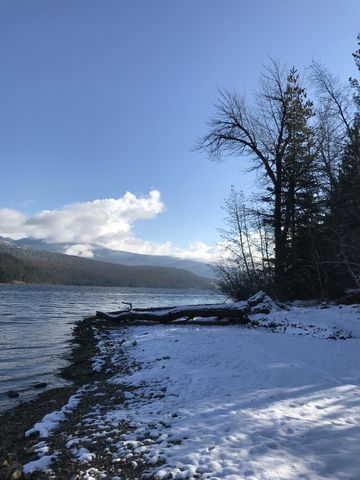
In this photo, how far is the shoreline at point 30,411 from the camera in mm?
6738

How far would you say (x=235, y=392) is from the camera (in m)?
9.21

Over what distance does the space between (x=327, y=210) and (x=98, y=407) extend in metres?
23.6

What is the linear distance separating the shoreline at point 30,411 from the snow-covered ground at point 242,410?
787 mm

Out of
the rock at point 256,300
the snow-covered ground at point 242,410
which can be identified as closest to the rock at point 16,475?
the snow-covered ground at point 242,410

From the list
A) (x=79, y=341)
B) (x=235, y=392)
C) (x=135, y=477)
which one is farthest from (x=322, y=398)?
(x=79, y=341)

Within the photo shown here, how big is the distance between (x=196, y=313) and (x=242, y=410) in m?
17.3

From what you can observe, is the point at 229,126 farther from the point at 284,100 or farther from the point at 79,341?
the point at 79,341

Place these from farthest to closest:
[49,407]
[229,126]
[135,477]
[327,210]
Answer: [229,126] → [327,210] → [49,407] → [135,477]

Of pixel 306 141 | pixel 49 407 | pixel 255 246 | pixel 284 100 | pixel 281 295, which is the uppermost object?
pixel 284 100

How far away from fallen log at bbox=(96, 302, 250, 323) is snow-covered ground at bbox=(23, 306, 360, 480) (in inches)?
301

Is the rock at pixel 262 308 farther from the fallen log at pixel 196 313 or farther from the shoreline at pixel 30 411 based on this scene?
the shoreline at pixel 30 411

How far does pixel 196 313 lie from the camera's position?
25203 mm

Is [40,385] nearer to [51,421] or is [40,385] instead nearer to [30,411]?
[30,411]

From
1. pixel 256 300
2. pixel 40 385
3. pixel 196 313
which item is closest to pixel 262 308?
pixel 256 300
